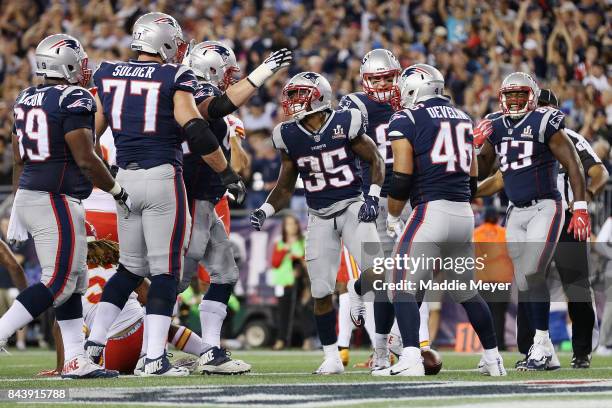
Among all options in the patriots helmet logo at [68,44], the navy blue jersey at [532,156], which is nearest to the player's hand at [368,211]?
the navy blue jersey at [532,156]

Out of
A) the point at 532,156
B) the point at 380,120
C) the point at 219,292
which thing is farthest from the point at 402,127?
the point at 219,292

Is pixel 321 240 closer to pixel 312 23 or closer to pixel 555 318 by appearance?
pixel 555 318

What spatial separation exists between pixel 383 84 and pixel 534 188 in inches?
51.4

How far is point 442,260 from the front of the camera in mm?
7727

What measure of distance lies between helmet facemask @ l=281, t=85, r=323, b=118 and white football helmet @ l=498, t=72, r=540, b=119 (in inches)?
59.9

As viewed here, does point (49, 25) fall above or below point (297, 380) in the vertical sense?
above

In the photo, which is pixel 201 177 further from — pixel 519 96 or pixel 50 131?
pixel 519 96

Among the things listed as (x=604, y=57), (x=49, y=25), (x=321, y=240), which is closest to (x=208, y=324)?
(x=321, y=240)

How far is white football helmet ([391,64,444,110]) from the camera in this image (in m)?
7.57

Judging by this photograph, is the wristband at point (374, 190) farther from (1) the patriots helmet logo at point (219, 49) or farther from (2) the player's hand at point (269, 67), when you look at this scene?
(1) the patriots helmet logo at point (219, 49)

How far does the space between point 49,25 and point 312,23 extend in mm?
4034

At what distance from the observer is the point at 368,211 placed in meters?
7.60

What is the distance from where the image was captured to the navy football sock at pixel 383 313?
27.0 ft

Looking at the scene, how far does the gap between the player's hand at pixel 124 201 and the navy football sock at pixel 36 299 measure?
665 mm
